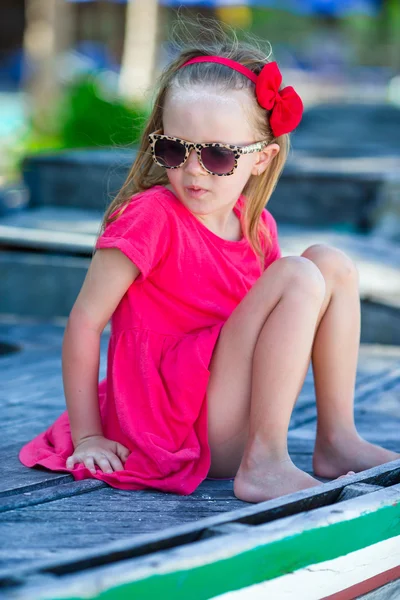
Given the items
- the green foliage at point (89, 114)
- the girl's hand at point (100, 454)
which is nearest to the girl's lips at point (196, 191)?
the girl's hand at point (100, 454)

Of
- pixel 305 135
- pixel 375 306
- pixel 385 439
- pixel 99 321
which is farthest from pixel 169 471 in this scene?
pixel 305 135

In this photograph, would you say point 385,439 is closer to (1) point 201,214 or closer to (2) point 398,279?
(1) point 201,214

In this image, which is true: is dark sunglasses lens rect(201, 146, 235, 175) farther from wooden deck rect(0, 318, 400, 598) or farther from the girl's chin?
wooden deck rect(0, 318, 400, 598)

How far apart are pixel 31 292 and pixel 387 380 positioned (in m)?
2.47

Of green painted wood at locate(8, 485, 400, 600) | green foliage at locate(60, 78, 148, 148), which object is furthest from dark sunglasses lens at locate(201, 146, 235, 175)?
green foliage at locate(60, 78, 148, 148)

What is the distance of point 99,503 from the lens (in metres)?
2.29

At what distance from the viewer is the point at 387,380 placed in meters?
3.84

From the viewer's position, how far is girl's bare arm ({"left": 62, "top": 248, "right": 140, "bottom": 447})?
2434 mm

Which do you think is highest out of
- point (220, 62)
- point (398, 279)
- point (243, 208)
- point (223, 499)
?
point (220, 62)

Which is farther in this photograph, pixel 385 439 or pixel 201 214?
pixel 385 439

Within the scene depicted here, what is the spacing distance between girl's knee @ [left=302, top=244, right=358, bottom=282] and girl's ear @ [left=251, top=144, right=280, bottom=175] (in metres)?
0.28

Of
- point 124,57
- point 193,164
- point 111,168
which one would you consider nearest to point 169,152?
point 193,164

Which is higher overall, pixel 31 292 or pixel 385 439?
pixel 385 439

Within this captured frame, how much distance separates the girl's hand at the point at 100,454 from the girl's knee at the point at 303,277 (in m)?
0.61
